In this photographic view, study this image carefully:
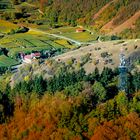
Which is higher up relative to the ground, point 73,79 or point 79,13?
point 73,79

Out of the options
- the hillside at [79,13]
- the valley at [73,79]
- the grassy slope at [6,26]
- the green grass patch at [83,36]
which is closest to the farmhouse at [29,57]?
the valley at [73,79]

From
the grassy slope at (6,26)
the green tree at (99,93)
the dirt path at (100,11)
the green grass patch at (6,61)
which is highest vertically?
the green tree at (99,93)

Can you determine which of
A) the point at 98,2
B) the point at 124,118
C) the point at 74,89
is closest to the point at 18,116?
the point at 74,89

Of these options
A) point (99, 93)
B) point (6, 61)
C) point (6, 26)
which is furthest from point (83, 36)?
point (99, 93)

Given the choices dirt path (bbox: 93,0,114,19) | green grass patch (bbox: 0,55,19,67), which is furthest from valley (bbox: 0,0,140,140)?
dirt path (bbox: 93,0,114,19)

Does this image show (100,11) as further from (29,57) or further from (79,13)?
(29,57)

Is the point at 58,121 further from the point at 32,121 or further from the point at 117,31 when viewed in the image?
the point at 117,31

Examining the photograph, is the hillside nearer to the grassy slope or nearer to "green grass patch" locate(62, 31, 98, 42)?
"green grass patch" locate(62, 31, 98, 42)

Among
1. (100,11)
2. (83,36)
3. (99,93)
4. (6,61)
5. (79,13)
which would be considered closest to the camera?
(99,93)

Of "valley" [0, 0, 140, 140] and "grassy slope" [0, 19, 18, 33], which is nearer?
"valley" [0, 0, 140, 140]

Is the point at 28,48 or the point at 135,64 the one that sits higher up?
the point at 135,64

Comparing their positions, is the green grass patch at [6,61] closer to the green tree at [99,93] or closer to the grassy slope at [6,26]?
the grassy slope at [6,26]
